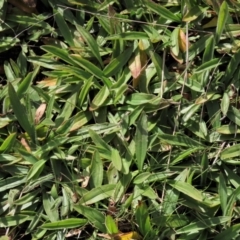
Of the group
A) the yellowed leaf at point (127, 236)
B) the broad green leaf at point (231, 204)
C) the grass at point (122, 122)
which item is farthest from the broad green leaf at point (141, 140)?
the broad green leaf at point (231, 204)

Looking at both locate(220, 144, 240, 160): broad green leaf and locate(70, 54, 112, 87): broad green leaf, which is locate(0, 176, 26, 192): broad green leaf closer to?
locate(70, 54, 112, 87): broad green leaf

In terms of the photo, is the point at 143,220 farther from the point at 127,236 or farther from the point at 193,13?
the point at 193,13

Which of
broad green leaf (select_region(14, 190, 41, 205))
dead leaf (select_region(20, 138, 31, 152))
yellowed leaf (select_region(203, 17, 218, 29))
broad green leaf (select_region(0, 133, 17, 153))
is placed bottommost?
broad green leaf (select_region(14, 190, 41, 205))

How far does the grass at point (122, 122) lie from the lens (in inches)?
82.7

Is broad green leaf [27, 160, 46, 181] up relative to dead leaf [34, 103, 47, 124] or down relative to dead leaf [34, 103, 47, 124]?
down

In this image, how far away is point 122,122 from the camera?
2168 millimetres

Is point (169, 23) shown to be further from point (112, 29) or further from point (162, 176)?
point (162, 176)

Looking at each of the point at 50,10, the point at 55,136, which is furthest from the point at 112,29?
the point at 55,136

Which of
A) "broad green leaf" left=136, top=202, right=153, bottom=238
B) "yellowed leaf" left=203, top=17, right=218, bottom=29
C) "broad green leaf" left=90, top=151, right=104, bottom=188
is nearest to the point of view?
"broad green leaf" left=136, top=202, right=153, bottom=238

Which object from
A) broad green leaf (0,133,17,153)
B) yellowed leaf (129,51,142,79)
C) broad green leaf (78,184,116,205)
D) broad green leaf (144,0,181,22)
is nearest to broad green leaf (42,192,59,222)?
broad green leaf (78,184,116,205)

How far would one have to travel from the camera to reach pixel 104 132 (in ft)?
7.12

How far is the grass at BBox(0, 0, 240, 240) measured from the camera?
210 centimetres

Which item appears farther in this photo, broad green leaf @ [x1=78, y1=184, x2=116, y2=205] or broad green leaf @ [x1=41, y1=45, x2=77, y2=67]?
broad green leaf @ [x1=41, y1=45, x2=77, y2=67]

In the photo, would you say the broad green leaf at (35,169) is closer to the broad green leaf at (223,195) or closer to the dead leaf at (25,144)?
the dead leaf at (25,144)
